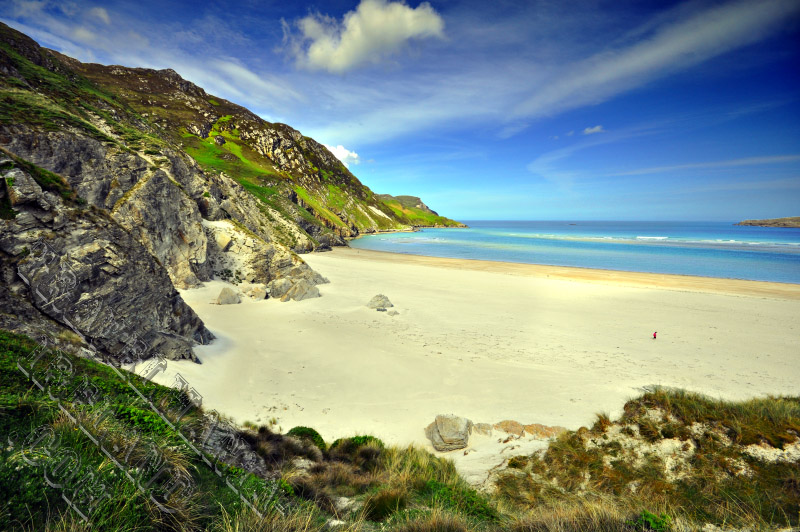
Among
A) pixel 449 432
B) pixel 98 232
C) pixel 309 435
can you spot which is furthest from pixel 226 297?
pixel 449 432

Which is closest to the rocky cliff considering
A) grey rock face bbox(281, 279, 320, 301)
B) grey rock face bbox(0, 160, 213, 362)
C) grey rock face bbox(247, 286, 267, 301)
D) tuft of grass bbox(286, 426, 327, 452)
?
grey rock face bbox(0, 160, 213, 362)

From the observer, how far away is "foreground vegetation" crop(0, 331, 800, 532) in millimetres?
2668

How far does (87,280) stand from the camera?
8.90 m

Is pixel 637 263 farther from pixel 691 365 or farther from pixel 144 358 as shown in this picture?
pixel 144 358

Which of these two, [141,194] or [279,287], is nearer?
[141,194]

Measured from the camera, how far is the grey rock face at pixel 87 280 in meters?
7.36

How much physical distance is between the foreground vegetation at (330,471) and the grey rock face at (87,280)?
4222 mm

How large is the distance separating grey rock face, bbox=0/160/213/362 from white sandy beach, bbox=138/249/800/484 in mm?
1503

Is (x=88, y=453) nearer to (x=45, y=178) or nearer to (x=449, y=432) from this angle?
(x=449, y=432)

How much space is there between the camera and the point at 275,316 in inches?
668

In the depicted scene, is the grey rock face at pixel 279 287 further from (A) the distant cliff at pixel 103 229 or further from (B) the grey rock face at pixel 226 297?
(B) the grey rock face at pixel 226 297

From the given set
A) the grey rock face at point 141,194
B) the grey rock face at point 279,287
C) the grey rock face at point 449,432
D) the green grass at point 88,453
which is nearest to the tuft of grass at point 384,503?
the green grass at point 88,453

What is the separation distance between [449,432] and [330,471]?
3.61 meters

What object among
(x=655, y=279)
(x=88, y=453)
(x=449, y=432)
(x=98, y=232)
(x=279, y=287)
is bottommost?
(x=449, y=432)
